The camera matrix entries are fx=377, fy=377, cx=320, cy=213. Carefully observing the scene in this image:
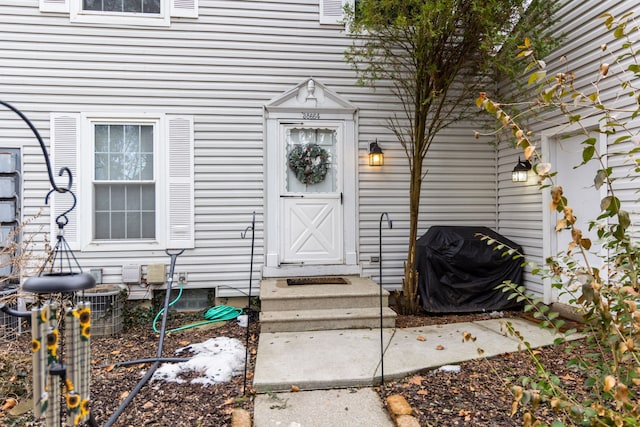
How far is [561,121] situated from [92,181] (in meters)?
Answer: 5.70

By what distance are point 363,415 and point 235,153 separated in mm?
3621

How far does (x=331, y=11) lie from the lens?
16.8ft

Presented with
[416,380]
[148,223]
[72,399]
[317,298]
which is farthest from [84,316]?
[148,223]

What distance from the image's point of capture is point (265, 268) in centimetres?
502

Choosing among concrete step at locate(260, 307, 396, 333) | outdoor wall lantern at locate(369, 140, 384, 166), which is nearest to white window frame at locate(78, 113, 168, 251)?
concrete step at locate(260, 307, 396, 333)

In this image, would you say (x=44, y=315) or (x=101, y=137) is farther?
(x=101, y=137)

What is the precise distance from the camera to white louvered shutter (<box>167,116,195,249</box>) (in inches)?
192

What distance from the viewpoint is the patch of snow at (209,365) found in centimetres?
301

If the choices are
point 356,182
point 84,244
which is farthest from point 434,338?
point 84,244

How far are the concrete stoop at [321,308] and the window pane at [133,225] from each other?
6.12 feet

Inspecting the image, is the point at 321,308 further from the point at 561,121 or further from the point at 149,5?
the point at 149,5

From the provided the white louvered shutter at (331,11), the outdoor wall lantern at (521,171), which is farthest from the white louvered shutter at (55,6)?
the outdoor wall lantern at (521,171)

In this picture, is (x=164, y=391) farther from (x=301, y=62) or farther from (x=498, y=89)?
(x=498, y=89)

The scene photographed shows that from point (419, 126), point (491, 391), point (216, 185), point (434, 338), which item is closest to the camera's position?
point (491, 391)
